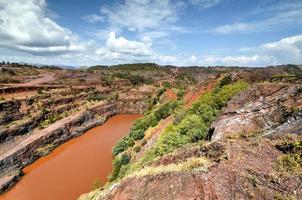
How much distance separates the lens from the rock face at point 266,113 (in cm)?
1021

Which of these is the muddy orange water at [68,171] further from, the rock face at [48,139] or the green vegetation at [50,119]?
the green vegetation at [50,119]

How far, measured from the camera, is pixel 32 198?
19.2 meters

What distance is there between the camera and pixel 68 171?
24.0m

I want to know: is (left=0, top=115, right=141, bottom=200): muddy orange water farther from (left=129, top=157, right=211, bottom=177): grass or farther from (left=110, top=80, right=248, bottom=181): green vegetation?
(left=129, top=157, right=211, bottom=177): grass

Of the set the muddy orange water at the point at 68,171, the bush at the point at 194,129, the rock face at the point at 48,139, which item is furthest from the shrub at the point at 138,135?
the rock face at the point at 48,139

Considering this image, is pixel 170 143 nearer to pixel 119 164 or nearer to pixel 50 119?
pixel 119 164

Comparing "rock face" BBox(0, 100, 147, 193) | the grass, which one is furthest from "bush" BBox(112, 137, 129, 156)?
the grass

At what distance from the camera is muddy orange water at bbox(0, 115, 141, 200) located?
19.9 metres

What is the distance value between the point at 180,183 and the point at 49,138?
25358 millimetres

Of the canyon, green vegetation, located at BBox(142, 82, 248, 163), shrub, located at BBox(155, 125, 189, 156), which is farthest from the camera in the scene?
green vegetation, located at BBox(142, 82, 248, 163)

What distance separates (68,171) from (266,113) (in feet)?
63.7

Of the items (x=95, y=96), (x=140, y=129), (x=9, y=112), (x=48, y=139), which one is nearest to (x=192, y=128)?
(x=140, y=129)

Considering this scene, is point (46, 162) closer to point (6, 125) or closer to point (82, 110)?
point (6, 125)

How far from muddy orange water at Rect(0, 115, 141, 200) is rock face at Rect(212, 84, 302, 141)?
43.7 feet
